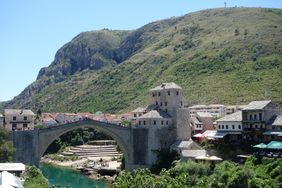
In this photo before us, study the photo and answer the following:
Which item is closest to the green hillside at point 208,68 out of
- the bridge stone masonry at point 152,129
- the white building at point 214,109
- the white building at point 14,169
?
the white building at point 214,109

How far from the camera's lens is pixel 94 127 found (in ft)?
225

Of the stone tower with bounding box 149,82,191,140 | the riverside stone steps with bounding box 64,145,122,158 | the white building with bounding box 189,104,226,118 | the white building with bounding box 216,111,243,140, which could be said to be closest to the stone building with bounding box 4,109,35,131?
the stone tower with bounding box 149,82,191,140

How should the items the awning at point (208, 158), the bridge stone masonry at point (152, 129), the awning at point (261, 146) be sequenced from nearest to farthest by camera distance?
the awning at point (261, 146) < the awning at point (208, 158) < the bridge stone masonry at point (152, 129)

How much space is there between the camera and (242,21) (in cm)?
17962

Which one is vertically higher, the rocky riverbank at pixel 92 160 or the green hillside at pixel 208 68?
the green hillside at pixel 208 68

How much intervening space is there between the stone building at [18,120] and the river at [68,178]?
900cm

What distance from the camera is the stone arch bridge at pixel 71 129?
61.3 m

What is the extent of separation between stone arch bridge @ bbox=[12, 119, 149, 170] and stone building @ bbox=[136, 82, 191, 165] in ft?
3.82

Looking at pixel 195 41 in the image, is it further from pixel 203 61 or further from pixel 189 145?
pixel 189 145

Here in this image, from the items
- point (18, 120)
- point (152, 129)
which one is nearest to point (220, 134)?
point (152, 129)

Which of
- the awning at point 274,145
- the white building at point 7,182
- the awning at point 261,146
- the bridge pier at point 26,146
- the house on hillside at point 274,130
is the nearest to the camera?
the white building at point 7,182

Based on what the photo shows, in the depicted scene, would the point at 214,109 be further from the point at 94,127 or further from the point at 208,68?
the point at 94,127

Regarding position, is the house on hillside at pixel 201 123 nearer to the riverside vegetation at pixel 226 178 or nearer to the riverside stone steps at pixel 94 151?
the riverside vegetation at pixel 226 178

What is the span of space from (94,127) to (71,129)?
3.60 meters
